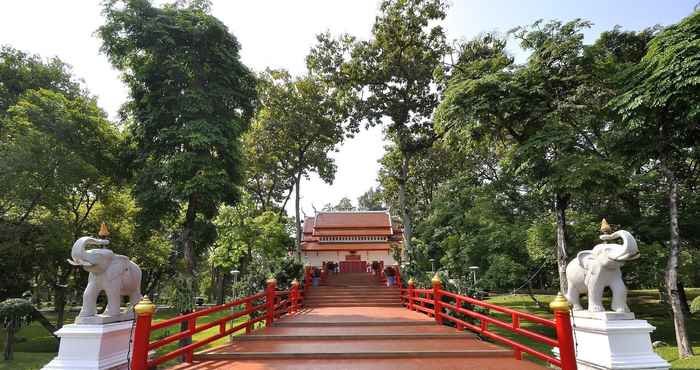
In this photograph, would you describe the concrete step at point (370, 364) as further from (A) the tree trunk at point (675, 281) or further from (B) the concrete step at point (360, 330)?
(A) the tree trunk at point (675, 281)

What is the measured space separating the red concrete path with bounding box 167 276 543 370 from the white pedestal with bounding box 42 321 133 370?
1.23m

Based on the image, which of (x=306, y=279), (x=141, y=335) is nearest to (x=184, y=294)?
(x=306, y=279)

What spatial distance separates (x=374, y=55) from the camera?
17125 mm

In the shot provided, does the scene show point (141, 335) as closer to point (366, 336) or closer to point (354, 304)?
point (366, 336)

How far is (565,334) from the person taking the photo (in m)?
4.11

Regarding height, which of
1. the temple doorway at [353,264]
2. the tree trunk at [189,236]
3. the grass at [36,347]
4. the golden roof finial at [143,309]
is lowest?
the grass at [36,347]

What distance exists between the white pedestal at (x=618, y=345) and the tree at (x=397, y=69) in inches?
449

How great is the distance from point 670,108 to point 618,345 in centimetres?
858

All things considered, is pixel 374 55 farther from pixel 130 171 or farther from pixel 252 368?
pixel 252 368

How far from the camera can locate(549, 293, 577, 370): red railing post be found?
408cm

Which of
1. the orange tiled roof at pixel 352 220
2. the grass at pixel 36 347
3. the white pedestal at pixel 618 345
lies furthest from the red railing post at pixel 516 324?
the orange tiled roof at pixel 352 220

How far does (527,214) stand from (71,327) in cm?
1714

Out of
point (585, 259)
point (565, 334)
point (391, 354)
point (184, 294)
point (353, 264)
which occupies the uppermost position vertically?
point (585, 259)

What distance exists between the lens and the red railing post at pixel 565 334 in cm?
408
